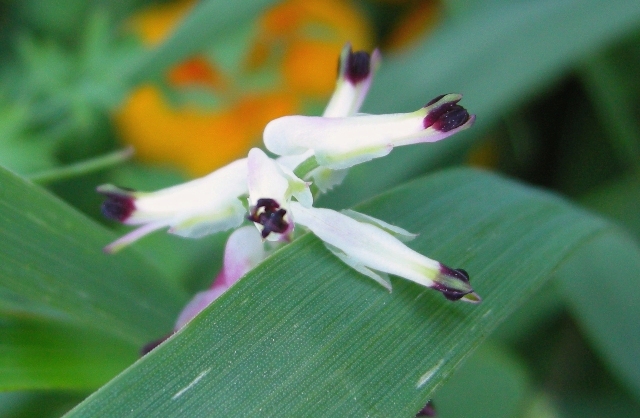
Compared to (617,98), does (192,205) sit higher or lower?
lower

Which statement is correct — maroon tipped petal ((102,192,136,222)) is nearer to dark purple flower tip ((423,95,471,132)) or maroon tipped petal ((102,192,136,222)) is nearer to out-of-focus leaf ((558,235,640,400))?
dark purple flower tip ((423,95,471,132))

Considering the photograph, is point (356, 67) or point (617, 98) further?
point (617, 98)

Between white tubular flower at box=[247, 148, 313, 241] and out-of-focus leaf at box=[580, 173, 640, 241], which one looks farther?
out-of-focus leaf at box=[580, 173, 640, 241]

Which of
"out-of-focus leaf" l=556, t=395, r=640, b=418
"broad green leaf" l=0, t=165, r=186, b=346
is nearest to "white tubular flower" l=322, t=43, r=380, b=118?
"broad green leaf" l=0, t=165, r=186, b=346

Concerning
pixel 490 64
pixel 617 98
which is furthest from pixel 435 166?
pixel 617 98

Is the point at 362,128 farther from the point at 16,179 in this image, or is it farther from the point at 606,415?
the point at 606,415

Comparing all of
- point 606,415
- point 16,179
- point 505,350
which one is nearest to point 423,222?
point 16,179

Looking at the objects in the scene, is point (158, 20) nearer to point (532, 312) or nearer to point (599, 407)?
point (532, 312)

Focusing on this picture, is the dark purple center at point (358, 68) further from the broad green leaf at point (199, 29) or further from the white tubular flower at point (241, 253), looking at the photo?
the broad green leaf at point (199, 29)

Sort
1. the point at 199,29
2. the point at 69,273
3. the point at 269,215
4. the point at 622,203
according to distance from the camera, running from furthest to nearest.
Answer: the point at 622,203
the point at 199,29
the point at 69,273
the point at 269,215
